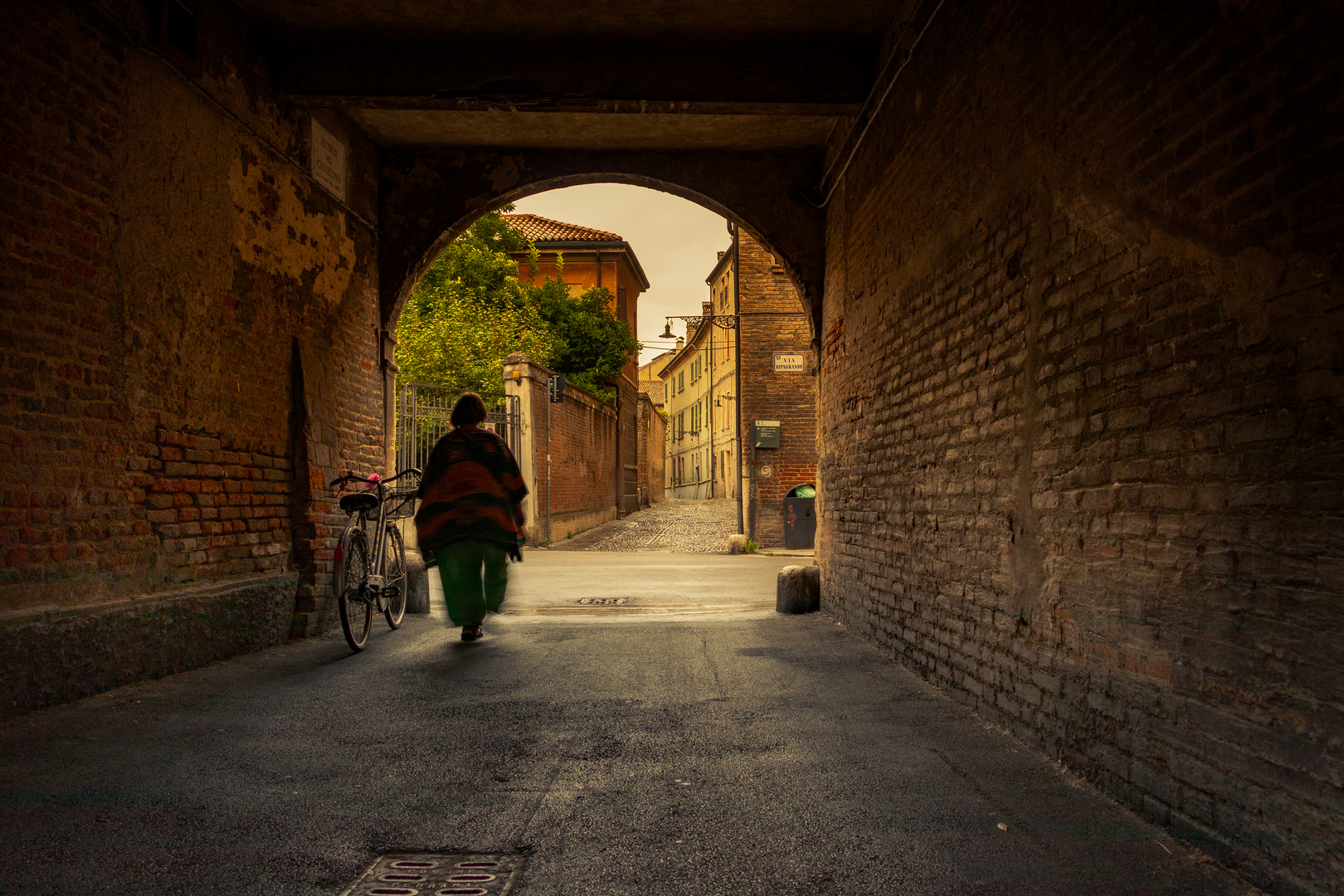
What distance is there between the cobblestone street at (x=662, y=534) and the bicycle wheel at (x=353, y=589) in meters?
11.4

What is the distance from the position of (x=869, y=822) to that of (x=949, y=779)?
0.63 meters

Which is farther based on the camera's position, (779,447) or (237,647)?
(779,447)

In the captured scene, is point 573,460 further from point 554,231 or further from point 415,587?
point 554,231

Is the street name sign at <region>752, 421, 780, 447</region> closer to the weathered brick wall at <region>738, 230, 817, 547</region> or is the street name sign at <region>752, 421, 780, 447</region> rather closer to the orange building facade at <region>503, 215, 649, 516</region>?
the weathered brick wall at <region>738, 230, 817, 547</region>

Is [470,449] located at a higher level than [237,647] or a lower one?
higher

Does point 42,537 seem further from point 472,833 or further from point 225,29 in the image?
point 225,29

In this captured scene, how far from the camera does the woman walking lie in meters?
6.29

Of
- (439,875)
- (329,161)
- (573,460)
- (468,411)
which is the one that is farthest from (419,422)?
(439,875)

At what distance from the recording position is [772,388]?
17.8 m

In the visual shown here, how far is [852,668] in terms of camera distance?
5453mm

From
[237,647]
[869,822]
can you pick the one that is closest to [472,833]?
[869,822]

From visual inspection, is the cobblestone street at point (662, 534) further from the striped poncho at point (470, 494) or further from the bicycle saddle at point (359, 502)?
the bicycle saddle at point (359, 502)

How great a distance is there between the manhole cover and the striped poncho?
3878 mm

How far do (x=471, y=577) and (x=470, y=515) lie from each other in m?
0.47
